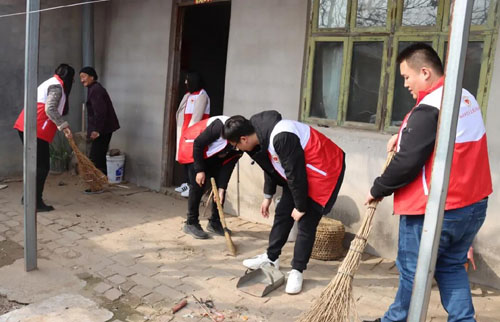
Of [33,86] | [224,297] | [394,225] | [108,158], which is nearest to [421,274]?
[224,297]

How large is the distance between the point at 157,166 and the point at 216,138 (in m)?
2.67

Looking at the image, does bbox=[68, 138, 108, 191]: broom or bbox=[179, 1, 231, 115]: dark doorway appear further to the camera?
bbox=[179, 1, 231, 115]: dark doorway

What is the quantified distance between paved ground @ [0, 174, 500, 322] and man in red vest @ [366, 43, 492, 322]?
96cm

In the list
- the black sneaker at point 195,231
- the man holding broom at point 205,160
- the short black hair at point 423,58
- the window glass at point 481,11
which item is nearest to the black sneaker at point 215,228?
the man holding broom at point 205,160

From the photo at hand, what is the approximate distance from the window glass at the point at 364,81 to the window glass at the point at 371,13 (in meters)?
0.20

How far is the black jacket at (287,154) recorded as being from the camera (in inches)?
140

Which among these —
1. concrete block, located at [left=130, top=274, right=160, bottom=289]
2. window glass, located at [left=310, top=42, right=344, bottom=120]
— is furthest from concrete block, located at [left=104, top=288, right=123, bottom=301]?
window glass, located at [left=310, top=42, right=344, bottom=120]

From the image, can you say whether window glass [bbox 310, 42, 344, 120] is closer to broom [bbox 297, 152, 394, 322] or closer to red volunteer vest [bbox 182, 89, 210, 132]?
red volunteer vest [bbox 182, 89, 210, 132]

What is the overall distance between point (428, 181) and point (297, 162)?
1.13m

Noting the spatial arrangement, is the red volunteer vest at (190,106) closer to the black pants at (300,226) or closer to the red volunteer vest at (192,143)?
the red volunteer vest at (192,143)

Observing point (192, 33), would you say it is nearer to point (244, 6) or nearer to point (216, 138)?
point (244, 6)

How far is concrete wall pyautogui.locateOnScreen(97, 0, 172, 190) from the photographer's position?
272 inches

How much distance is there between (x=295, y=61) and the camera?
5324 millimetres

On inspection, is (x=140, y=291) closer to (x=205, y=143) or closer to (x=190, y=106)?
(x=205, y=143)
